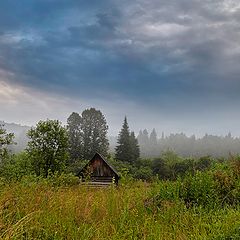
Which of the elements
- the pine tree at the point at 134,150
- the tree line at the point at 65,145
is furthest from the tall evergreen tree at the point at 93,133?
the pine tree at the point at 134,150

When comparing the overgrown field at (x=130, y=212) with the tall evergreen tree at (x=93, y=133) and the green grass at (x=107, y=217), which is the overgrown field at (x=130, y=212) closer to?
the green grass at (x=107, y=217)

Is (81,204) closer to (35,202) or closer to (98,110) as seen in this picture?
(35,202)

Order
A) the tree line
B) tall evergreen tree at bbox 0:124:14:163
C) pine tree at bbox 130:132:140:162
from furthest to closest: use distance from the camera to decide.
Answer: pine tree at bbox 130:132:140:162 < the tree line < tall evergreen tree at bbox 0:124:14:163

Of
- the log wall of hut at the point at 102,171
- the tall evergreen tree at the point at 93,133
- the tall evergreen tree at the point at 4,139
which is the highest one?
the tall evergreen tree at the point at 93,133

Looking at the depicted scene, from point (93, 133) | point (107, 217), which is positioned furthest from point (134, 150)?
point (107, 217)

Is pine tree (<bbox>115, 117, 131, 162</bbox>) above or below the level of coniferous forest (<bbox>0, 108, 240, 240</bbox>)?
above

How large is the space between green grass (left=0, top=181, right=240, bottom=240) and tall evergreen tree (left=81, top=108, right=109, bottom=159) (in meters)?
→ 66.2

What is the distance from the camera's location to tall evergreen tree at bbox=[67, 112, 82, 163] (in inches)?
2965

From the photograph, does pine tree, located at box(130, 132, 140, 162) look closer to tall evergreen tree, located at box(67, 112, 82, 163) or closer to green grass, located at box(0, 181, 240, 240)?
tall evergreen tree, located at box(67, 112, 82, 163)

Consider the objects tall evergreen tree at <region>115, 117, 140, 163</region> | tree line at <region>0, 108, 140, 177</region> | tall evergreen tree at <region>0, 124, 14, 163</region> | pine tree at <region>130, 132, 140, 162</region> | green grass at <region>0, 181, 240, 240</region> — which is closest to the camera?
green grass at <region>0, 181, 240, 240</region>

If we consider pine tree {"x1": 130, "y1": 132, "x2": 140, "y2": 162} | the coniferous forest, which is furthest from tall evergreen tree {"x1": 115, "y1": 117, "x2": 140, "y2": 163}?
the coniferous forest

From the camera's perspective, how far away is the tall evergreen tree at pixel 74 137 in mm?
75312

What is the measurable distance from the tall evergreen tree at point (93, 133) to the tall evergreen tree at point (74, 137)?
113 centimetres

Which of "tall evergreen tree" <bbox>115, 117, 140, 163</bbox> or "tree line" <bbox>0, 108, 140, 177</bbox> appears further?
"tall evergreen tree" <bbox>115, 117, 140, 163</bbox>
